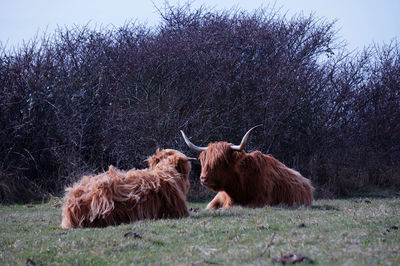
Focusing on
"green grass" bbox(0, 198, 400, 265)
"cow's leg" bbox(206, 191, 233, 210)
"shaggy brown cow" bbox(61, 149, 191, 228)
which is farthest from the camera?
"cow's leg" bbox(206, 191, 233, 210)

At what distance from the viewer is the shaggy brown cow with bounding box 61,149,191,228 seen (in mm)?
6895

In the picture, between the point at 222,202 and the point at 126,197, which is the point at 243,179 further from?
the point at 126,197

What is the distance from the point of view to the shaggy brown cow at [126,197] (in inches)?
271

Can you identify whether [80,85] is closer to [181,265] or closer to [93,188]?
[93,188]

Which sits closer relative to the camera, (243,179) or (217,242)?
(217,242)

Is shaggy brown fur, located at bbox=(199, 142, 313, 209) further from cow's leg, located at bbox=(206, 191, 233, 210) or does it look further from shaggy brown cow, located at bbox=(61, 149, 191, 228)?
shaggy brown cow, located at bbox=(61, 149, 191, 228)

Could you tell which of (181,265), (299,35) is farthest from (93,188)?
(299,35)

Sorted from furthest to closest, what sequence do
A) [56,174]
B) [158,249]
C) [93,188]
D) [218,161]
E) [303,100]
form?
1. [303,100]
2. [56,174]
3. [218,161]
4. [93,188]
5. [158,249]

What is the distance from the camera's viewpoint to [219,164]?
9008 millimetres

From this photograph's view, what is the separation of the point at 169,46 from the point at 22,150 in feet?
16.8

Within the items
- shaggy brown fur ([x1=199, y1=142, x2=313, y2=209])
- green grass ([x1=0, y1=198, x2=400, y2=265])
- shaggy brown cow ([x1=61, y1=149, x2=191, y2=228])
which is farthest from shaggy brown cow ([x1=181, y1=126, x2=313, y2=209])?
green grass ([x1=0, y1=198, x2=400, y2=265])

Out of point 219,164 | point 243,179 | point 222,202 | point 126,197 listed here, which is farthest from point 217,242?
point 222,202

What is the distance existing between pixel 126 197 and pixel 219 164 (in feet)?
7.78

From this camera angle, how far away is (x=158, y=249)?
198 inches
